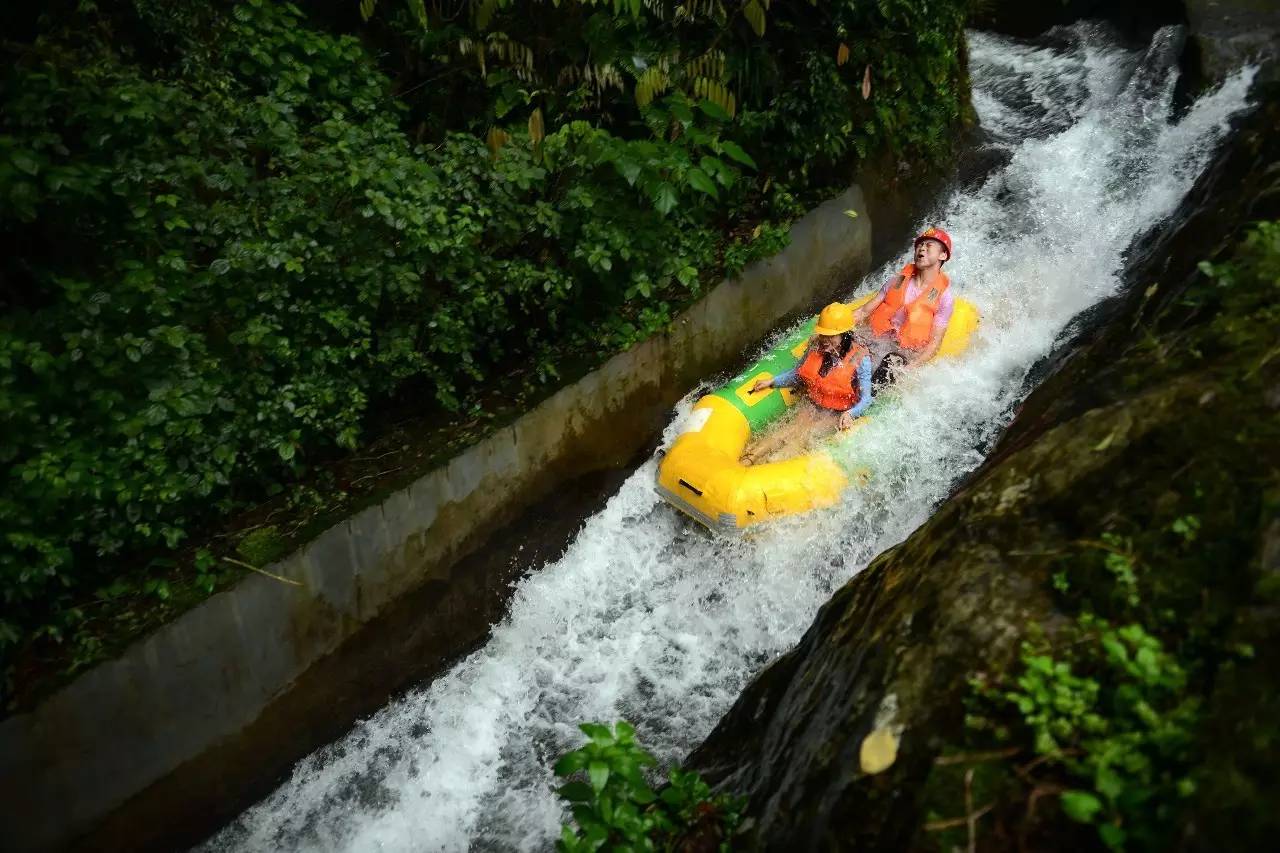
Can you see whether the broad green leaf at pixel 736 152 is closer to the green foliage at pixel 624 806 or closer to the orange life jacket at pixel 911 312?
the orange life jacket at pixel 911 312

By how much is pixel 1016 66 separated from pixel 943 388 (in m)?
6.25

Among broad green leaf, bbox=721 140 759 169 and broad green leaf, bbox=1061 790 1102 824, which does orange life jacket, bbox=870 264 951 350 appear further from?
broad green leaf, bbox=1061 790 1102 824

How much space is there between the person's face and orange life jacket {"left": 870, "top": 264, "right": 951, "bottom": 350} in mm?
114

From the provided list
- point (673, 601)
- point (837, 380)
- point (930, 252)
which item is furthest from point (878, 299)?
point (673, 601)

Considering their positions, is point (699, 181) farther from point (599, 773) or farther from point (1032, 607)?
point (599, 773)

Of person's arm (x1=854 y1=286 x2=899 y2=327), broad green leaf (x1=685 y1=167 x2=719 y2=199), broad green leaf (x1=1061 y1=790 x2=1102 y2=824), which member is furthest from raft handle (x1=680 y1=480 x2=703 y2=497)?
broad green leaf (x1=1061 y1=790 x2=1102 y2=824)

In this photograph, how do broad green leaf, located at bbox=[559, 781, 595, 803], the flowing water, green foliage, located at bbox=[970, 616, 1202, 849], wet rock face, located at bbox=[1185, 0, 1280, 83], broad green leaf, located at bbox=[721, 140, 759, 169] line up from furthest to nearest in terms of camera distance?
wet rock face, located at bbox=[1185, 0, 1280, 83] < broad green leaf, located at bbox=[721, 140, 759, 169] < the flowing water < broad green leaf, located at bbox=[559, 781, 595, 803] < green foliage, located at bbox=[970, 616, 1202, 849]

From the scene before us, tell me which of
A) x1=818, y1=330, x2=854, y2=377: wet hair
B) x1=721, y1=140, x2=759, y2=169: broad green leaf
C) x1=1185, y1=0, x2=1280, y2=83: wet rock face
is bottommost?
x1=818, y1=330, x2=854, y2=377: wet hair

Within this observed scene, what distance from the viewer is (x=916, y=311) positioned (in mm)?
6008

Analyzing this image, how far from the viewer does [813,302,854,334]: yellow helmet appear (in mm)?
5535

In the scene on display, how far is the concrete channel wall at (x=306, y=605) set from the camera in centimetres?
339

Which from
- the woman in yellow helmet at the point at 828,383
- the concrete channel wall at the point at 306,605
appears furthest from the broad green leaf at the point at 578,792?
the woman in yellow helmet at the point at 828,383

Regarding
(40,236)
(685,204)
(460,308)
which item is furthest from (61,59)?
(685,204)

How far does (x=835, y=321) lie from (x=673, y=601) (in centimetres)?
233
